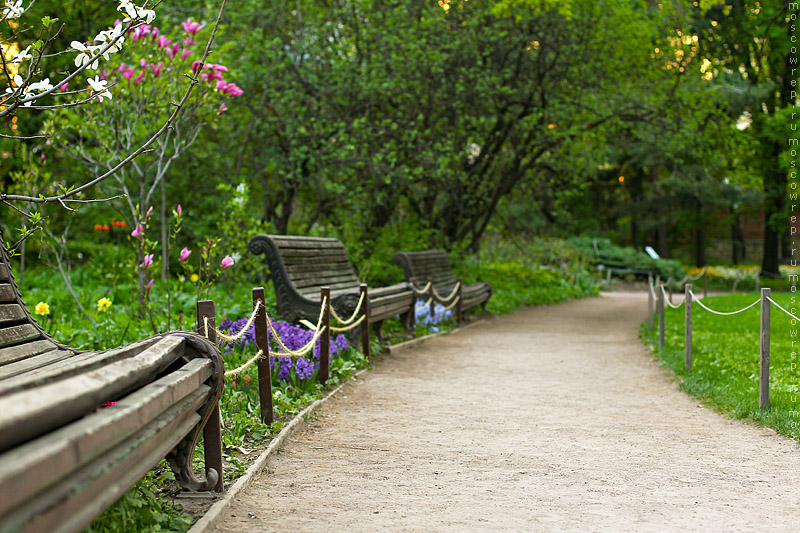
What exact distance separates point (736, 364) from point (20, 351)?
7.20 meters

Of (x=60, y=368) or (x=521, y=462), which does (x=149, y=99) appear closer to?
(x=521, y=462)

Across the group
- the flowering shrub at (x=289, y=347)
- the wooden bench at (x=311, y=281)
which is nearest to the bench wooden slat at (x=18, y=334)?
the flowering shrub at (x=289, y=347)

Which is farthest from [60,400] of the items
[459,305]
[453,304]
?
[459,305]

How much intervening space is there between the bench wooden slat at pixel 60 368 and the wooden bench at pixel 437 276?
7505mm

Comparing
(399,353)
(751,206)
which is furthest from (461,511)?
(751,206)

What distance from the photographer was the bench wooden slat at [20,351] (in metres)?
3.82

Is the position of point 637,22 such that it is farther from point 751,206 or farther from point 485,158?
point 751,206

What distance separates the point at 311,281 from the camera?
9117mm

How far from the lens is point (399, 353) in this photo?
384 inches

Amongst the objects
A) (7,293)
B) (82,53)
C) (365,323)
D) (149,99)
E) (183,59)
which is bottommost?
(365,323)

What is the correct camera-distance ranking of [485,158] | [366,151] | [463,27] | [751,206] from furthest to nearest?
[751,206]
[485,158]
[463,27]
[366,151]

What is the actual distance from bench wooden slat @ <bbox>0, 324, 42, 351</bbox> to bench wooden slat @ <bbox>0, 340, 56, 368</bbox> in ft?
0.12

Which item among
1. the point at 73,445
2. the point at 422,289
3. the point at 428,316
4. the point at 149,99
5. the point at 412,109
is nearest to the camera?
the point at 73,445

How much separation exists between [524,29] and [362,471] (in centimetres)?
1182
